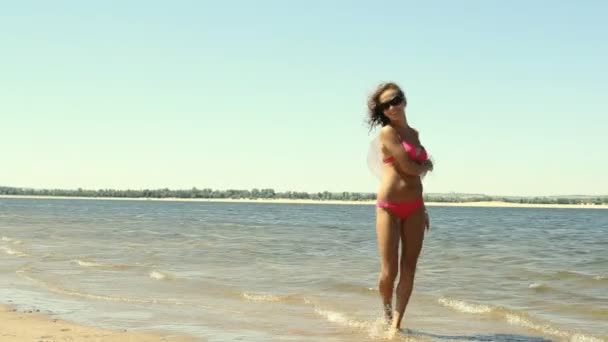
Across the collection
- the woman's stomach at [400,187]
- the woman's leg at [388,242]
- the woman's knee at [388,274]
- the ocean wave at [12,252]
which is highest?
the woman's stomach at [400,187]

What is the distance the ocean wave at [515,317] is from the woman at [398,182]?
6.28ft

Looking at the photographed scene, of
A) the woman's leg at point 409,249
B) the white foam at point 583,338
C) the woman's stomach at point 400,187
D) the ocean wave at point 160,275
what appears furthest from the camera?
the ocean wave at point 160,275

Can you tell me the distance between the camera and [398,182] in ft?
20.1

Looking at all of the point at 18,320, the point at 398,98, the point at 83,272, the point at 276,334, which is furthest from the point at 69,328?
the point at 83,272

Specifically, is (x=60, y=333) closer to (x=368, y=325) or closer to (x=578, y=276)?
(x=368, y=325)

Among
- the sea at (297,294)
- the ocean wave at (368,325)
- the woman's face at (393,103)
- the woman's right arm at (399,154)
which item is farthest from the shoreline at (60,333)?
the woman's face at (393,103)

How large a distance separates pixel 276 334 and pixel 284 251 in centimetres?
1187

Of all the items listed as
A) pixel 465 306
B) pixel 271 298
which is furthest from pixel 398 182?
pixel 271 298

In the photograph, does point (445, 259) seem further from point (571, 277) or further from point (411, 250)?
point (411, 250)

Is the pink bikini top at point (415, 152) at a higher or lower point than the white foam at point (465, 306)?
higher

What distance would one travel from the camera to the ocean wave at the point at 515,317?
7102 mm

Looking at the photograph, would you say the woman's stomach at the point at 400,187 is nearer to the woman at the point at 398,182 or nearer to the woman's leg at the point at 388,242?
the woman at the point at 398,182

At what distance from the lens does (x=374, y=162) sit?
6355 millimetres

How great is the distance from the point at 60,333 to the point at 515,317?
4838 mm
